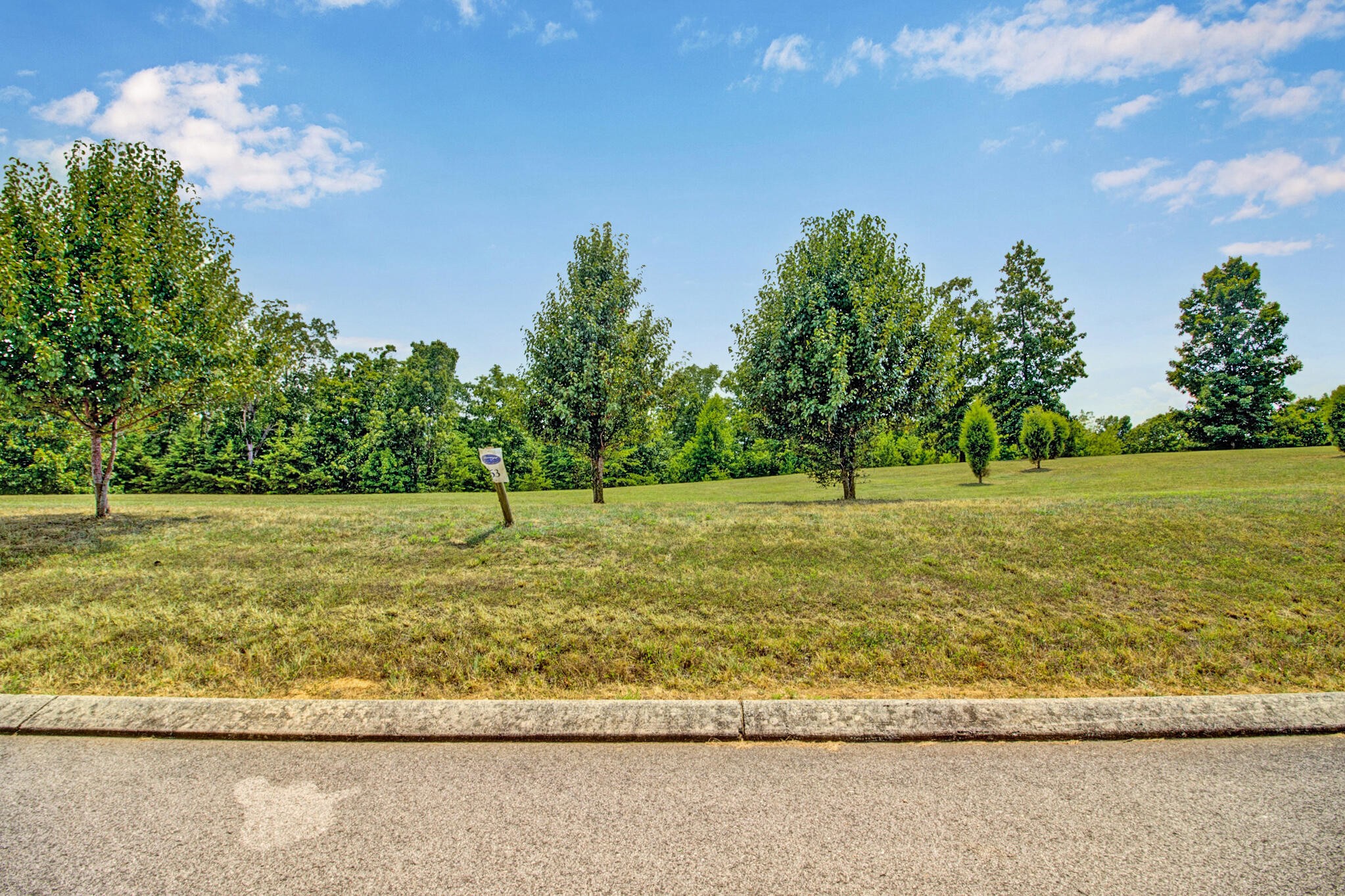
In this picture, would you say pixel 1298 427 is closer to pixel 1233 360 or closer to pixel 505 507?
pixel 1233 360

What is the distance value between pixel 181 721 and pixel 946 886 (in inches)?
169

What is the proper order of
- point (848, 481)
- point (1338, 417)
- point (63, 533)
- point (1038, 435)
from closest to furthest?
point (63, 533) → point (848, 481) → point (1338, 417) → point (1038, 435)

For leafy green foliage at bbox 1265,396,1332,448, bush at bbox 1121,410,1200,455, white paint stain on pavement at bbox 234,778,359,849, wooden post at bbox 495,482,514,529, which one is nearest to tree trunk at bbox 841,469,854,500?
wooden post at bbox 495,482,514,529

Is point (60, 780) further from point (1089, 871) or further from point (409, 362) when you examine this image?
point (409, 362)

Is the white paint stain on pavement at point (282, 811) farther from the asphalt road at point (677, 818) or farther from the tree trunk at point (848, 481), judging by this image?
the tree trunk at point (848, 481)

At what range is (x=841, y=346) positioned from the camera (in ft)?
44.2

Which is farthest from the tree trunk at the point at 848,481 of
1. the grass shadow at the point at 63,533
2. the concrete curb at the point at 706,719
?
the grass shadow at the point at 63,533

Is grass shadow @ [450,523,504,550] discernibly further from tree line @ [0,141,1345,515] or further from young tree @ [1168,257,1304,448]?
young tree @ [1168,257,1304,448]

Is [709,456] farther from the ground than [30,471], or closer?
farther from the ground

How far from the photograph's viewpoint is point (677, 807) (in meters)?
2.81

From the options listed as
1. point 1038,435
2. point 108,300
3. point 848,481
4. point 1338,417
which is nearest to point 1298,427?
point 1338,417

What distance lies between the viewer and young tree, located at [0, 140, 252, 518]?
8672 mm

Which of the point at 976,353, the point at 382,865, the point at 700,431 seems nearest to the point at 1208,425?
the point at 976,353

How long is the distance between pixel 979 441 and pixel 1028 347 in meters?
22.3
